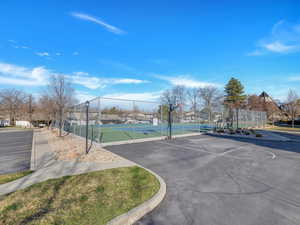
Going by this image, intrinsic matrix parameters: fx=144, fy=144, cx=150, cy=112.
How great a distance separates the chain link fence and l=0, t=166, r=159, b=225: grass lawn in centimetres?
544

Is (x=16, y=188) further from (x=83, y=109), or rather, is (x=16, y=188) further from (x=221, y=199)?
(x=83, y=109)

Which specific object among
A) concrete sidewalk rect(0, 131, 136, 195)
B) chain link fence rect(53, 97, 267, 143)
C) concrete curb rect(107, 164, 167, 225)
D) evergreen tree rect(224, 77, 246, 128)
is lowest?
concrete sidewalk rect(0, 131, 136, 195)

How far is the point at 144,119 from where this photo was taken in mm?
15023

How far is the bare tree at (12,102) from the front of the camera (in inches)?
1331

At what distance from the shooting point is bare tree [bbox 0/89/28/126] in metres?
33.8

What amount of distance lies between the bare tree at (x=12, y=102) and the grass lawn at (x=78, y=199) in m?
41.7

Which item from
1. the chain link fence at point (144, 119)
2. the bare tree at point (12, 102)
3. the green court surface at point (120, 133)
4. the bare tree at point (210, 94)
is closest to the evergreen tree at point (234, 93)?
the bare tree at point (210, 94)

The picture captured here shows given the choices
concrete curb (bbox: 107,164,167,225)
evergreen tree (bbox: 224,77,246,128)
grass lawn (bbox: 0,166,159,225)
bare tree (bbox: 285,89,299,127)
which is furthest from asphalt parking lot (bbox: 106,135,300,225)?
evergreen tree (bbox: 224,77,246,128)

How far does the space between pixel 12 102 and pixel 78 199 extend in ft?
147

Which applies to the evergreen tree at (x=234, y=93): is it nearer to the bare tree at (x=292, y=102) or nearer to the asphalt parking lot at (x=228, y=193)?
the bare tree at (x=292, y=102)

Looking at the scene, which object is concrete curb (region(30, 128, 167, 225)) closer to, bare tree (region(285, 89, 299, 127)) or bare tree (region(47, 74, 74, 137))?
bare tree (region(47, 74, 74, 137))

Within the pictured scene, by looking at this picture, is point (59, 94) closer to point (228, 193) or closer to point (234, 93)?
point (228, 193)

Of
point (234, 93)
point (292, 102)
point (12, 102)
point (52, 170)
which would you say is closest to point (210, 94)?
point (234, 93)

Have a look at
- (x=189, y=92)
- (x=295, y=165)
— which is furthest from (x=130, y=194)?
(x=189, y=92)
